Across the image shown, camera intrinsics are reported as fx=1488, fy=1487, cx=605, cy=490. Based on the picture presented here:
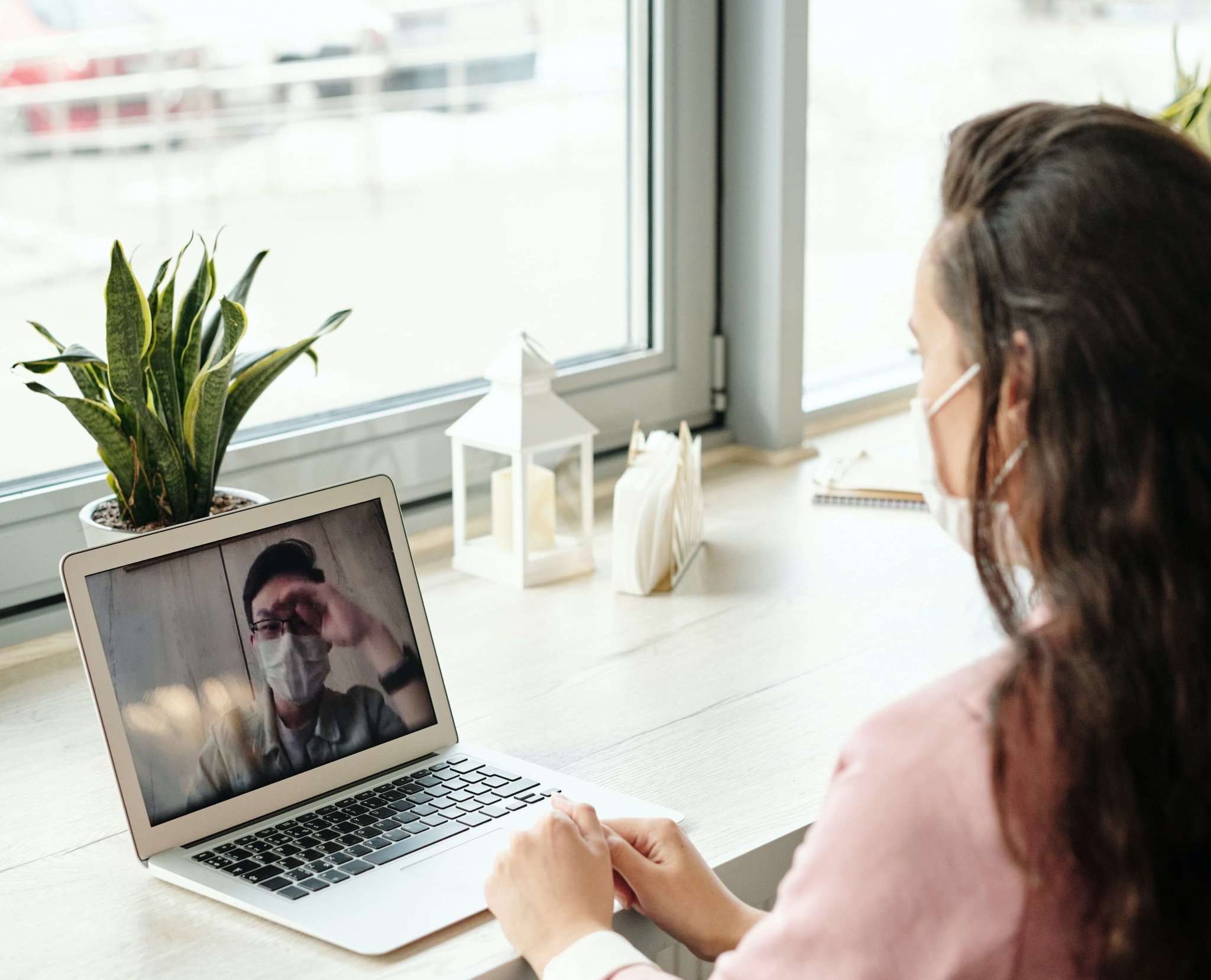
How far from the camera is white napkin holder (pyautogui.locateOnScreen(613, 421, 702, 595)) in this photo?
1.55 m

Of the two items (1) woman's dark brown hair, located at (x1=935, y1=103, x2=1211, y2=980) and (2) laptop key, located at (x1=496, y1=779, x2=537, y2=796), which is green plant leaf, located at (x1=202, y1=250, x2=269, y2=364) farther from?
(1) woman's dark brown hair, located at (x1=935, y1=103, x2=1211, y2=980)

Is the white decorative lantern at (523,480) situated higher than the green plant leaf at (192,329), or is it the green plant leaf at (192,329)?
the green plant leaf at (192,329)

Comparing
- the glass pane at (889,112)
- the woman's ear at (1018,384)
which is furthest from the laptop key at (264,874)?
the glass pane at (889,112)

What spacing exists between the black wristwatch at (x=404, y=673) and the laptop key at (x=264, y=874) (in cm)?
18

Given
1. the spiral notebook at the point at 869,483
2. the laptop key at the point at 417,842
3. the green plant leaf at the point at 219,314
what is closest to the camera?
the laptop key at the point at 417,842

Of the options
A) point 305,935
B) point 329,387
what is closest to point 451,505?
point 329,387

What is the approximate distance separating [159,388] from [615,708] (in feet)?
Result: 1.58

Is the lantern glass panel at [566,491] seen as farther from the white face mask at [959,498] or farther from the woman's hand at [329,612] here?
the white face mask at [959,498]

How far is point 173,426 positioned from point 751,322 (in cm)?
97

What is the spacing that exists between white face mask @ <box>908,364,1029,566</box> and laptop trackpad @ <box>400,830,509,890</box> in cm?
36

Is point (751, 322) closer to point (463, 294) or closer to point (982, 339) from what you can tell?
point (463, 294)

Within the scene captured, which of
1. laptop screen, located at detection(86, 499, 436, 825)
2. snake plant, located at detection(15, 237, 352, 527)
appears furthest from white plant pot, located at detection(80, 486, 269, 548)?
laptop screen, located at detection(86, 499, 436, 825)

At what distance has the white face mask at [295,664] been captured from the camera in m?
1.06

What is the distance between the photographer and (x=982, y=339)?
2.36ft
